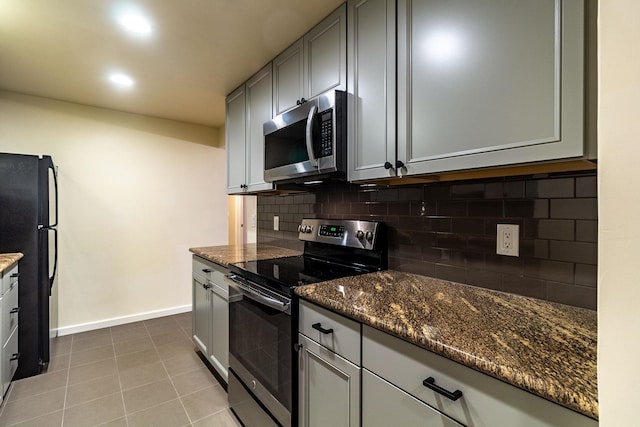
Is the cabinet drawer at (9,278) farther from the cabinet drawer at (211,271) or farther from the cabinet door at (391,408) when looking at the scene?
the cabinet door at (391,408)

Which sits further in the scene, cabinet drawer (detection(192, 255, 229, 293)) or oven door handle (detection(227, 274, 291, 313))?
cabinet drawer (detection(192, 255, 229, 293))

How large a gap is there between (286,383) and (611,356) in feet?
4.06

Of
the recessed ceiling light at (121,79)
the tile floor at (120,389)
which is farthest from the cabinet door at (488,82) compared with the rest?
the recessed ceiling light at (121,79)

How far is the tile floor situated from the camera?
1839 mm

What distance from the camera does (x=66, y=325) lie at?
10.0 feet

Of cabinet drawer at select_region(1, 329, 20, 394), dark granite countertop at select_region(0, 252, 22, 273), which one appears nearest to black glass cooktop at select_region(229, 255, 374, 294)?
dark granite countertop at select_region(0, 252, 22, 273)

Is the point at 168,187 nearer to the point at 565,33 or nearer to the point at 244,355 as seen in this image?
the point at 244,355

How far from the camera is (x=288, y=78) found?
6.53ft

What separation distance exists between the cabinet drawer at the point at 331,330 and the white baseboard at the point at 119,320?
9.73ft

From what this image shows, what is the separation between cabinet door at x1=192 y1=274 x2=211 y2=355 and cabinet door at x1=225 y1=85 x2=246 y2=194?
0.84m

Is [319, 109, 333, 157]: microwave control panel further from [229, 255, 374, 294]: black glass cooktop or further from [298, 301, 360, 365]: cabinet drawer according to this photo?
[298, 301, 360, 365]: cabinet drawer

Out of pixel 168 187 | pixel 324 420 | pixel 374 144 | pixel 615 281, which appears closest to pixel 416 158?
pixel 374 144

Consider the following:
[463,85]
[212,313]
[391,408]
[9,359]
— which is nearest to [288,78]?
[463,85]

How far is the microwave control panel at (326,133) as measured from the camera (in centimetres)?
155
